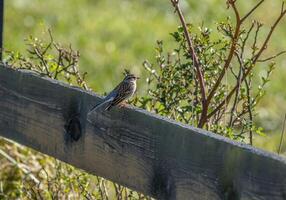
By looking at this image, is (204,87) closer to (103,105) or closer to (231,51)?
(231,51)

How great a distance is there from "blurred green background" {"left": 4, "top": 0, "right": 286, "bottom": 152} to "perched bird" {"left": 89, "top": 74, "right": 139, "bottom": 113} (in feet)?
16.2

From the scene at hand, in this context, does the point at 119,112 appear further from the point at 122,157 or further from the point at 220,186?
the point at 220,186

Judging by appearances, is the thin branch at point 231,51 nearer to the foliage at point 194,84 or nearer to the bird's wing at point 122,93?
the foliage at point 194,84

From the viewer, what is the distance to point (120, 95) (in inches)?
201

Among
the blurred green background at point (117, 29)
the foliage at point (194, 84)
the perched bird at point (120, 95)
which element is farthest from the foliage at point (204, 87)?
the blurred green background at point (117, 29)

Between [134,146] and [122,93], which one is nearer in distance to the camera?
[134,146]

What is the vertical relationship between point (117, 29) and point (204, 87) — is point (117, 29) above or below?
above

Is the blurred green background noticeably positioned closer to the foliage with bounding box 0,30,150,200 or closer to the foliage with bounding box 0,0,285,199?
the foliage with bounding box 0,30,150,200

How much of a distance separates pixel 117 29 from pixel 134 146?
31.8 feet

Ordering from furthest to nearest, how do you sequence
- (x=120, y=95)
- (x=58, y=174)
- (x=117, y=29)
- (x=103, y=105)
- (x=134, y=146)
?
(x=117, y=29) → (x=58, y=174) → (x=120, y=95) → (x=103, y=105) → (x=134, y=146)

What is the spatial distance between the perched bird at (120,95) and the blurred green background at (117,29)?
495cm

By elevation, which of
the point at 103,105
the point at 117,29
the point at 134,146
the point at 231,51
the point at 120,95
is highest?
the point at 117,29

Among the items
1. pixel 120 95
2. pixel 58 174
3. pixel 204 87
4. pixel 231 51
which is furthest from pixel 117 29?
pixel 231 51

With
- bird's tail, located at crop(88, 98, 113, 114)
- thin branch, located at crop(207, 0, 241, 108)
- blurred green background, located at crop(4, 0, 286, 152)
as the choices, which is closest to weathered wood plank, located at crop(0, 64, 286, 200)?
bird's tail, located at crop(88, 98, 113, 114)
